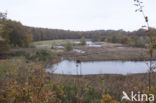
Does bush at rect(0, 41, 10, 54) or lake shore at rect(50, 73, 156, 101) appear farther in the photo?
bush at rect(0, 41, 10, 54)

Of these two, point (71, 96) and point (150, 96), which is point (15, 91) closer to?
point (71, 96)

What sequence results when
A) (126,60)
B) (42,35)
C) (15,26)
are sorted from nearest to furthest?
(126,60), (15,26), (42,35)

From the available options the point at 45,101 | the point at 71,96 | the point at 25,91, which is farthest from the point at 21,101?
the point at 71,96

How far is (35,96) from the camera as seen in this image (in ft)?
7.27

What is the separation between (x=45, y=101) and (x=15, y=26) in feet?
111

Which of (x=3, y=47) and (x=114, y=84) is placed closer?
(x=114, y=84)

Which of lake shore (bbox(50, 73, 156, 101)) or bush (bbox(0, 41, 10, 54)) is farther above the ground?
bush (bbox(0, 41, 10, 54))

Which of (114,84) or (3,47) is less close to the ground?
(3,47)

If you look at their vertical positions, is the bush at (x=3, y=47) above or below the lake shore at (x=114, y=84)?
above

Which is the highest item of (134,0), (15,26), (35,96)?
(15,26)

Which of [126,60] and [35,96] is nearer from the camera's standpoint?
[35,96]

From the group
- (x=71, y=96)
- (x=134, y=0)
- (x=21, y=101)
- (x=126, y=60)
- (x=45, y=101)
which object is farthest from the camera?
(x=126, y=60)

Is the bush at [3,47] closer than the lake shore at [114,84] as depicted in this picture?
No

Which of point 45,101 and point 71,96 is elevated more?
point 45,101
